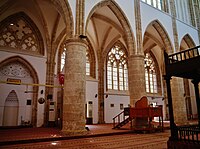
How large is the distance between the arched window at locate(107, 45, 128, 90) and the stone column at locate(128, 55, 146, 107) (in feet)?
19.3

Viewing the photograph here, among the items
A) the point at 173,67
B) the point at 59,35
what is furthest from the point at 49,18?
the point at 173,67

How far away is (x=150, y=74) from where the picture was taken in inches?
796

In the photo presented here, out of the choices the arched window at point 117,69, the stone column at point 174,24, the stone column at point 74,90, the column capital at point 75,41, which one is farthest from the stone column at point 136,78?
the arched window at point 117,69

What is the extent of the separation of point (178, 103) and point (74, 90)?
8.13 meters

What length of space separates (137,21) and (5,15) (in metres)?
8.73

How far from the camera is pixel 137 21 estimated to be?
1207 centimetres

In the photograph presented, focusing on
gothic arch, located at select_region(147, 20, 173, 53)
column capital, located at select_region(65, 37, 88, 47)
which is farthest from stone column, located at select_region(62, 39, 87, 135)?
gothic arch, located at select_region(147, 20, 173, 53)

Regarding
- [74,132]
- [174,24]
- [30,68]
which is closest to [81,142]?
[74,132]

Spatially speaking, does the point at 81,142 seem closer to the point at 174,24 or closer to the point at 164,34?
the point at 164,34

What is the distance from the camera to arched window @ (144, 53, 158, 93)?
19766 millimetres

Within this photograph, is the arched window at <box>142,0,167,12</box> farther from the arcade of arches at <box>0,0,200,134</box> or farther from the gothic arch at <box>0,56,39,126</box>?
the gothic arch at <box>0,56,39,126</box>

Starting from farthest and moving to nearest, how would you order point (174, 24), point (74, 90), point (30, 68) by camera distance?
point (174, 24) → point (30, 68) → point (74, 90)

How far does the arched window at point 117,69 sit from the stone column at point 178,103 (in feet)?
17.9

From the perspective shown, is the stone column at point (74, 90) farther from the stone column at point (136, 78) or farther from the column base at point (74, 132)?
the stone column at point (136, 78)
